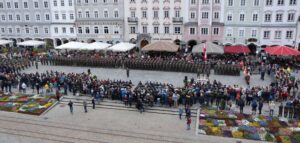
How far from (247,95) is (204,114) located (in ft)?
14.3

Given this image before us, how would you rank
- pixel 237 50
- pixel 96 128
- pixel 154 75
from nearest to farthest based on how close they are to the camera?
pixel 96 128 → pixel 154 75 → pixel 237 50

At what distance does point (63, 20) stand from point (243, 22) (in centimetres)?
3170

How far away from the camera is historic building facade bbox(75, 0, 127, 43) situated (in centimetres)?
4762

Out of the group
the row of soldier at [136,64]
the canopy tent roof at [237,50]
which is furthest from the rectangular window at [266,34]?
the row of soldier at [136,64]

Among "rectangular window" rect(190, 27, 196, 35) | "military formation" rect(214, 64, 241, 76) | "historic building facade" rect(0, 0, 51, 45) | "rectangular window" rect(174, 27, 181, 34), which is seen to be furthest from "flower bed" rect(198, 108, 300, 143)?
"historic building facade" rect(0, 0, 51, 45)

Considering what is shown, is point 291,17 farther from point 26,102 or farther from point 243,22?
point 26,102

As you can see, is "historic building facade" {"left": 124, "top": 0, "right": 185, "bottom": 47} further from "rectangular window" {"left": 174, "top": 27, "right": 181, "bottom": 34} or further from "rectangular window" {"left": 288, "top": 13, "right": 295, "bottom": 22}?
"rectangular window" {"left": 288, "top": 13, "right": 295, "bottom": 22}

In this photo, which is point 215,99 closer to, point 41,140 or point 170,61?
point 170,61

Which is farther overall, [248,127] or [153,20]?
[153,20]

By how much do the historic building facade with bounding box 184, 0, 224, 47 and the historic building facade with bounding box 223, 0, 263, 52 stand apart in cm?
105

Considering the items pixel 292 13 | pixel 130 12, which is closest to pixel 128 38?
pixel 130 12

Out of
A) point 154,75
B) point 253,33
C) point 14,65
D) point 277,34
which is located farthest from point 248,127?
point 14,65

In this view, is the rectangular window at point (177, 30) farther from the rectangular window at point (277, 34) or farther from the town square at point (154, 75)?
the rectangular window at point (277, 34)

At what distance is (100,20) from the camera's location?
48469 millimetres
